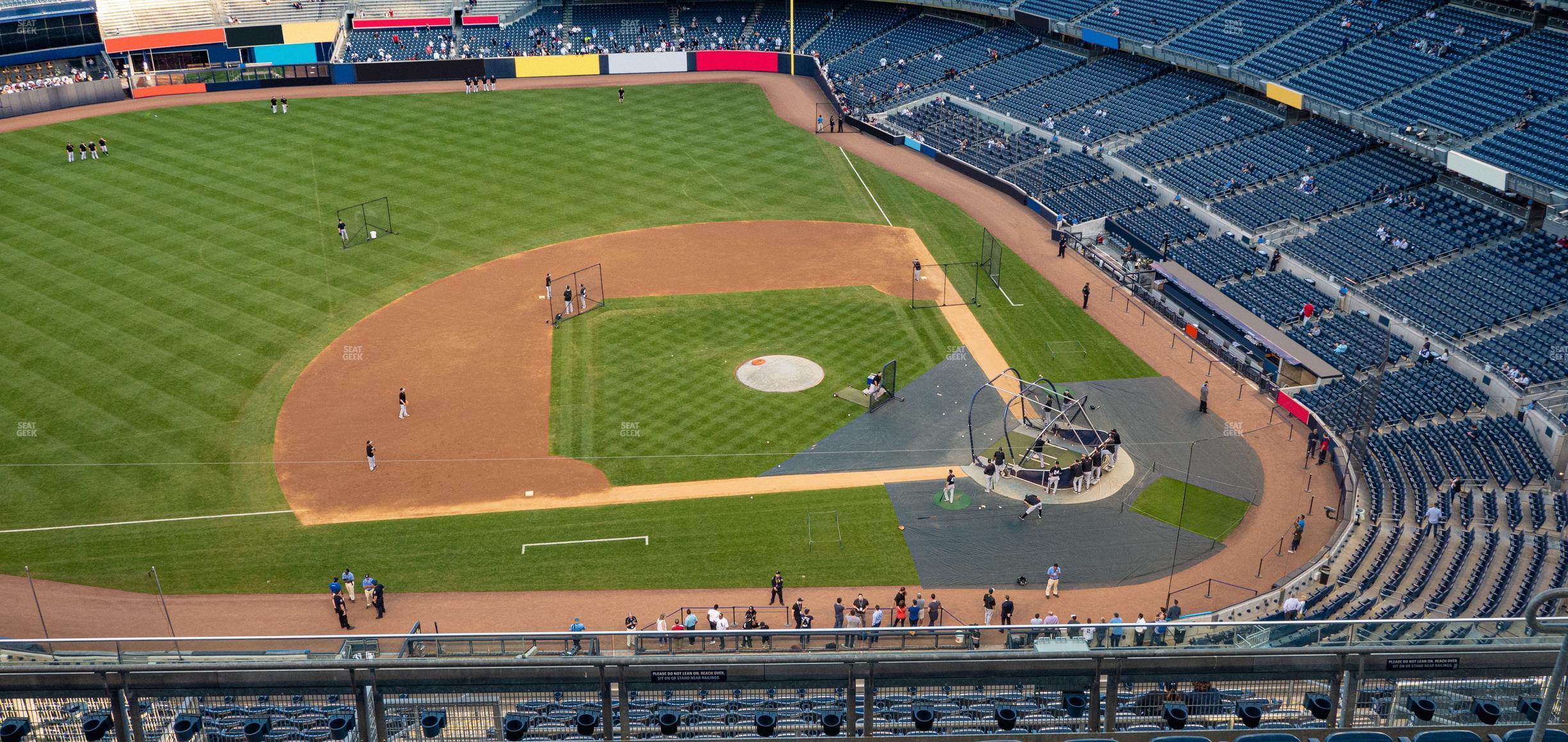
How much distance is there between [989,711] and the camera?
1947cm

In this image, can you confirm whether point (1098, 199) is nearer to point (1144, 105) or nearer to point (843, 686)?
point (1144, 105)

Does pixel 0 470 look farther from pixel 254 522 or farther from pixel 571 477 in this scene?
pixel 571 477

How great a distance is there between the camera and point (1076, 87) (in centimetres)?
6981

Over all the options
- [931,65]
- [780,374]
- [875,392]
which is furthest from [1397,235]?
[931,65]

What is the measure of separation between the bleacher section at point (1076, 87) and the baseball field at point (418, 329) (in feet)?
31.5

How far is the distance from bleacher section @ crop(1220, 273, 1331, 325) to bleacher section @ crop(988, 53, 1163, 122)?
842 inches

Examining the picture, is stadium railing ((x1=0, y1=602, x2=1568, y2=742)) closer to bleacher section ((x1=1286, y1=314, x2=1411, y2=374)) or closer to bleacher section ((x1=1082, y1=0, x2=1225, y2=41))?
bleacher section ((x1=1286, y1=314, x2=1411, y2=374))

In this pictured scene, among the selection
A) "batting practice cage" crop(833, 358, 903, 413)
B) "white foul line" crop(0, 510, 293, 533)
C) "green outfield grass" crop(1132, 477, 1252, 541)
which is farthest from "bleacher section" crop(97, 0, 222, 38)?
"green outfield grass" crop(1132, 477, 1252, 541)

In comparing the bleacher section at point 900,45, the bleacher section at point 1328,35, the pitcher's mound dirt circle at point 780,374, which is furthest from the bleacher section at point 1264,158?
the bleacher section at point 900,45

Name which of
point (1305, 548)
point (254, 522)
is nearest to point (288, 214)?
point (254, 522)

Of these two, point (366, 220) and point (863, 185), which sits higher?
point (863, 185)

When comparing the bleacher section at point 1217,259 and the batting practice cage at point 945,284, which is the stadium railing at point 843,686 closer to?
the batting practice cage at point 945,284

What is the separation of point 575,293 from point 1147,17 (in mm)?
38057

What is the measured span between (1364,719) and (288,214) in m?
54.1
